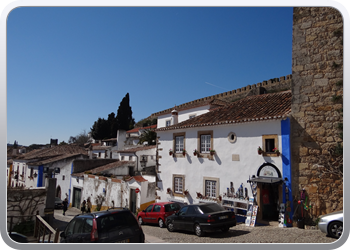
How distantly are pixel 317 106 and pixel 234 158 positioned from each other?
432cm

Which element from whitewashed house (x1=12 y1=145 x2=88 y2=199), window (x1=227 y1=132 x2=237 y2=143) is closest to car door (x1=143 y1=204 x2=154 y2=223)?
window (x1=227 y1=132 x2=237 y2=143)

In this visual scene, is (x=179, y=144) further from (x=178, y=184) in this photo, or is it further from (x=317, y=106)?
(x=317, y=106)

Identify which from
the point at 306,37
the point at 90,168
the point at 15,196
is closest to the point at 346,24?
the point at 306,37

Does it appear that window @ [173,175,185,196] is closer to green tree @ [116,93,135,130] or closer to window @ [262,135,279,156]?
window @ [262,135,279,156]

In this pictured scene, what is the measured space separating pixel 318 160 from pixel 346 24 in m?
4.98

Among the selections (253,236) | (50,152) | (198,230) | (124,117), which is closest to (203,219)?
(198,230)

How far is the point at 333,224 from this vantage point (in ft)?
23.0

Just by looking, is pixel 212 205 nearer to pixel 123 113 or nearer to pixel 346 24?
pixel 346 24

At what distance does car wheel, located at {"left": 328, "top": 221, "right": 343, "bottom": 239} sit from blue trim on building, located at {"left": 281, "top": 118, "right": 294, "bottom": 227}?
3.15 m

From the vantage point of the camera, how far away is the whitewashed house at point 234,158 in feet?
36.0

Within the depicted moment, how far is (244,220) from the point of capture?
38.3ft

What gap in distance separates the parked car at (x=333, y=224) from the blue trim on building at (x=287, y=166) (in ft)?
9.78

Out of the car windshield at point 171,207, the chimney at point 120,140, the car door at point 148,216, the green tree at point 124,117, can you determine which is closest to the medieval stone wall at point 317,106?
the car windshield at point 171,207

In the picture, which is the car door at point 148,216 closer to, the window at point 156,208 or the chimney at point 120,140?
the window at point 156,208
